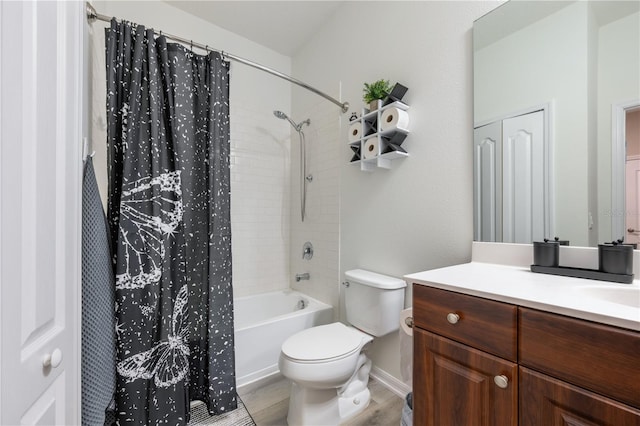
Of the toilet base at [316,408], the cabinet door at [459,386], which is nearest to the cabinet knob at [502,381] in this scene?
the cabinet door at [459,386]

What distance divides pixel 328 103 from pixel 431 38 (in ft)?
3.02

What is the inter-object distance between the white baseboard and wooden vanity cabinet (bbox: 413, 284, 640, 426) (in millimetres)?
750

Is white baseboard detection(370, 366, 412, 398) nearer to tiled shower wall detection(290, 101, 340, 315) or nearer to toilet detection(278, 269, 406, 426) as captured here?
toilet detection(278, 269, 406, 426)

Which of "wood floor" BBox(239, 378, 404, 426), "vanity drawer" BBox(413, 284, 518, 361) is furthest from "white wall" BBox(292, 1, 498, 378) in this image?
"vanity drawer" BBox(413, 284, 518, 361)

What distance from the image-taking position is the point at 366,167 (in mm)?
1766

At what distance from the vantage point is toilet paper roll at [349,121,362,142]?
175cm

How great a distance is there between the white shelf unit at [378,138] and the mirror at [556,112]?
41 cm

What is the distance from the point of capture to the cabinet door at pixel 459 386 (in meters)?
A: 0.71

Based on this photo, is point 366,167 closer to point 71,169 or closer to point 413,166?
point 413,166

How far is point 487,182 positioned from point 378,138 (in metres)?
0.65

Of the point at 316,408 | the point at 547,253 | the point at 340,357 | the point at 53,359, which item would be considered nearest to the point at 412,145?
the point at 547,253

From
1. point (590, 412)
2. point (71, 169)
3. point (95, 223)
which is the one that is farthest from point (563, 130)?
point (95, 223)

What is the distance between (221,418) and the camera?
1456 mm

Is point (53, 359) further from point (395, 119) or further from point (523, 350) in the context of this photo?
point (395, 119)
